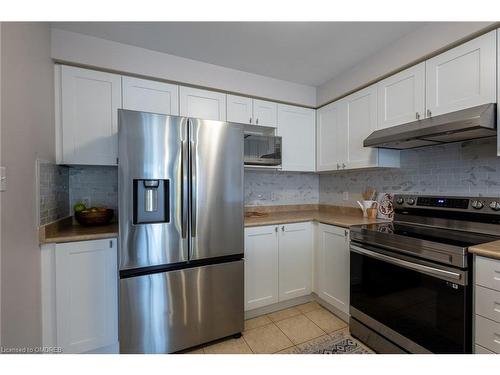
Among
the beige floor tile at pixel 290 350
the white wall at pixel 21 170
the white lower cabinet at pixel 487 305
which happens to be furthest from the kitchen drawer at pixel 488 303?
the white wall at pixel 21 170

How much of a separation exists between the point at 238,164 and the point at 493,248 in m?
1.57

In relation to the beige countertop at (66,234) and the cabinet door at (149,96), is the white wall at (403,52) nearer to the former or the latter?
the cabinet door at (149,96)

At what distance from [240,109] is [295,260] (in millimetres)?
1639

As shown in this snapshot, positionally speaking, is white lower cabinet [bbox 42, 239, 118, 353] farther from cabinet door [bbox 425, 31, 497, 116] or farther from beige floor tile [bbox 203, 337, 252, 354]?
cabinet door [bbox 425, 31, 497, 116]

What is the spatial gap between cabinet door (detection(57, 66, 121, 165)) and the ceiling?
1.11 ft

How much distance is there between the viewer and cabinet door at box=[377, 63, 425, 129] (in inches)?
67.4

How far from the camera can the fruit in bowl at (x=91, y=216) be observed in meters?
1.78

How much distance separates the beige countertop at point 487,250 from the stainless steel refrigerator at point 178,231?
139cm

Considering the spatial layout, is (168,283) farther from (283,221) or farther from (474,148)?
(474,148)

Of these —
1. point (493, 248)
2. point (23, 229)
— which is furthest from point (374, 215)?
point (23, 229)

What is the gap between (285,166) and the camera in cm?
260

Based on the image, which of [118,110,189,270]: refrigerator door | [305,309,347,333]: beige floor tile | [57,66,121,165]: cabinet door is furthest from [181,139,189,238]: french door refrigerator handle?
[305,309,347,333]: beige floor tile

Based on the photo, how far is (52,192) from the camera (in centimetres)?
168

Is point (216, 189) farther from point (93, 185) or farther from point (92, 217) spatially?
point (93, 185)
